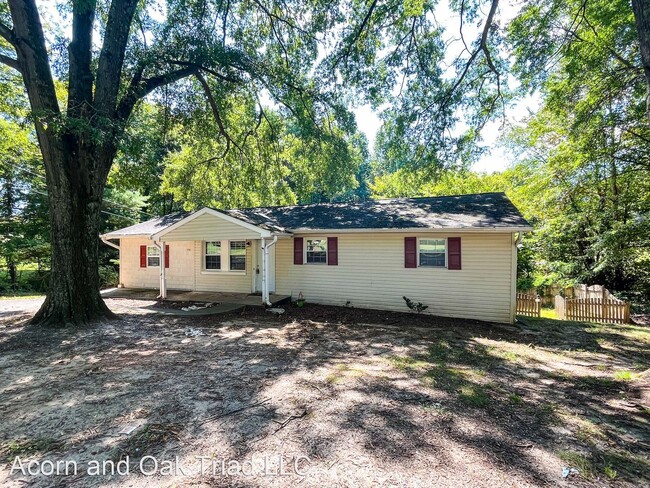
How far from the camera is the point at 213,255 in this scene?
12531mm

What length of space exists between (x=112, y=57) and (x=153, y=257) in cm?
826

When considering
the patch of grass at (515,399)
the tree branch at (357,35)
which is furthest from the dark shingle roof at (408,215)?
the tree branch at (357,35)

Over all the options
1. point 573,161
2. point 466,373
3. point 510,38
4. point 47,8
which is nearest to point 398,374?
point 466,373

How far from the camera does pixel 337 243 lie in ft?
33.9

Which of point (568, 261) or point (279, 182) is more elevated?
point (279, 182)

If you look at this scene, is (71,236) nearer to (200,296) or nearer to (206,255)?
(200,296)

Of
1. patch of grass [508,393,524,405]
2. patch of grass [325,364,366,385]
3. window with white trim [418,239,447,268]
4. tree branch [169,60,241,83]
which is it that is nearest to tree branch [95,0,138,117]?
tree branch [169,60,241,83]

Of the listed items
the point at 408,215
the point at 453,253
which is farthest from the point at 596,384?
the point at 408,215

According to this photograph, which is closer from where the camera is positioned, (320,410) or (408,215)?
(320,410)

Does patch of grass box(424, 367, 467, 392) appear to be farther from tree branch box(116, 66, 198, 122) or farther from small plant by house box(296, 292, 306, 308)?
tree branch box(116, 66, 198, 122)

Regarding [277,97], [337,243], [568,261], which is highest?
[277,97]

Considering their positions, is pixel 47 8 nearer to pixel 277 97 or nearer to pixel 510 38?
pixel 277 97

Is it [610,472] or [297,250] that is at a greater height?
[297,250]

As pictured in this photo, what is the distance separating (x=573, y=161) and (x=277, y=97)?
11.4m
